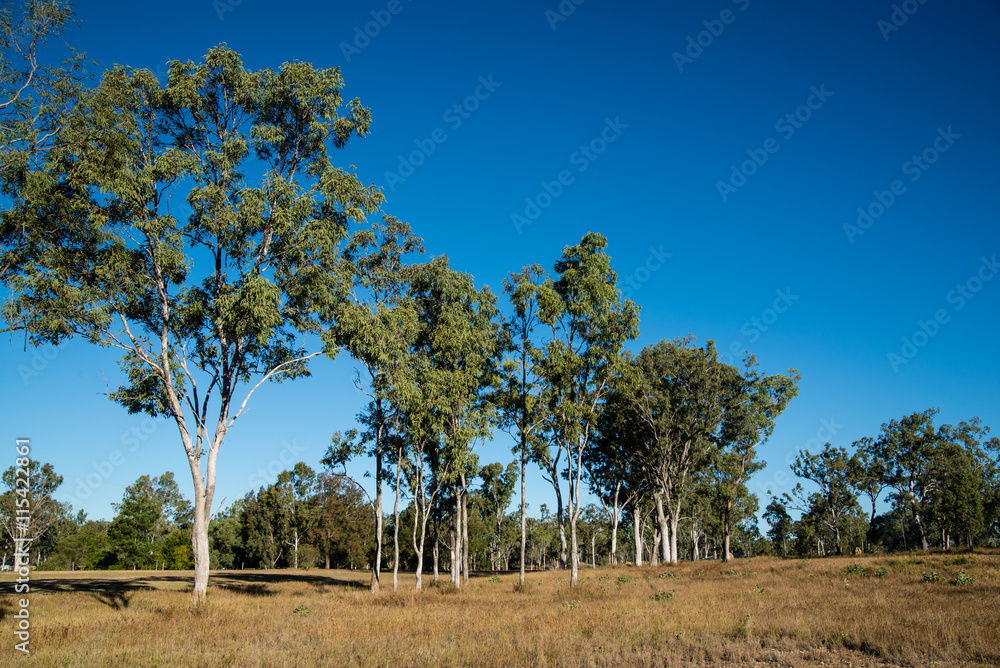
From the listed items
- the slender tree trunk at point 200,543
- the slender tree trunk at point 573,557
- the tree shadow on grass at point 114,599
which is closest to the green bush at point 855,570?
the slender tree trunk at point 573,557

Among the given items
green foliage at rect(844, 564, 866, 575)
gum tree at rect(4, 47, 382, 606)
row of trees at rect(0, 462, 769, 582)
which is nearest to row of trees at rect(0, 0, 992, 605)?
gum tree at rect(4, 47, 382, 606)

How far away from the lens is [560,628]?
14984mm

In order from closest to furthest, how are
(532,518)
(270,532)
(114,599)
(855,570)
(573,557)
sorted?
1. (114,599)
2. (855,570)
3. (573,557)
4. (270,532)
5. (532,518)

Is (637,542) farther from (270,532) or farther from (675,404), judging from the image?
(270,532)

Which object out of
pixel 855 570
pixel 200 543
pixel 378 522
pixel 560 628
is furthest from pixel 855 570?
pixel 200 543

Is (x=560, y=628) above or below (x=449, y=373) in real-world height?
below

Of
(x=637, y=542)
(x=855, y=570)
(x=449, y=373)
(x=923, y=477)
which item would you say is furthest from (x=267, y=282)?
(x=923, y=477)

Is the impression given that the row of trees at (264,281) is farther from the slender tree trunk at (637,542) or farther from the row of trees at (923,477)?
the row of trees at (923,477)

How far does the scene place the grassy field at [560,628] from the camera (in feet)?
37.2

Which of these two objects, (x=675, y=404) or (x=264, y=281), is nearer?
(x=264, y=281)

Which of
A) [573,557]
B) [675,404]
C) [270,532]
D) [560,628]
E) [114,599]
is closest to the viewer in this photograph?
[560,628]

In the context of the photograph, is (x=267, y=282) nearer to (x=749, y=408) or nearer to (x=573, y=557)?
(x=573, y=557)

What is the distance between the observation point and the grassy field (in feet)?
37.2

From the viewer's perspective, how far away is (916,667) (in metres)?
9.91
